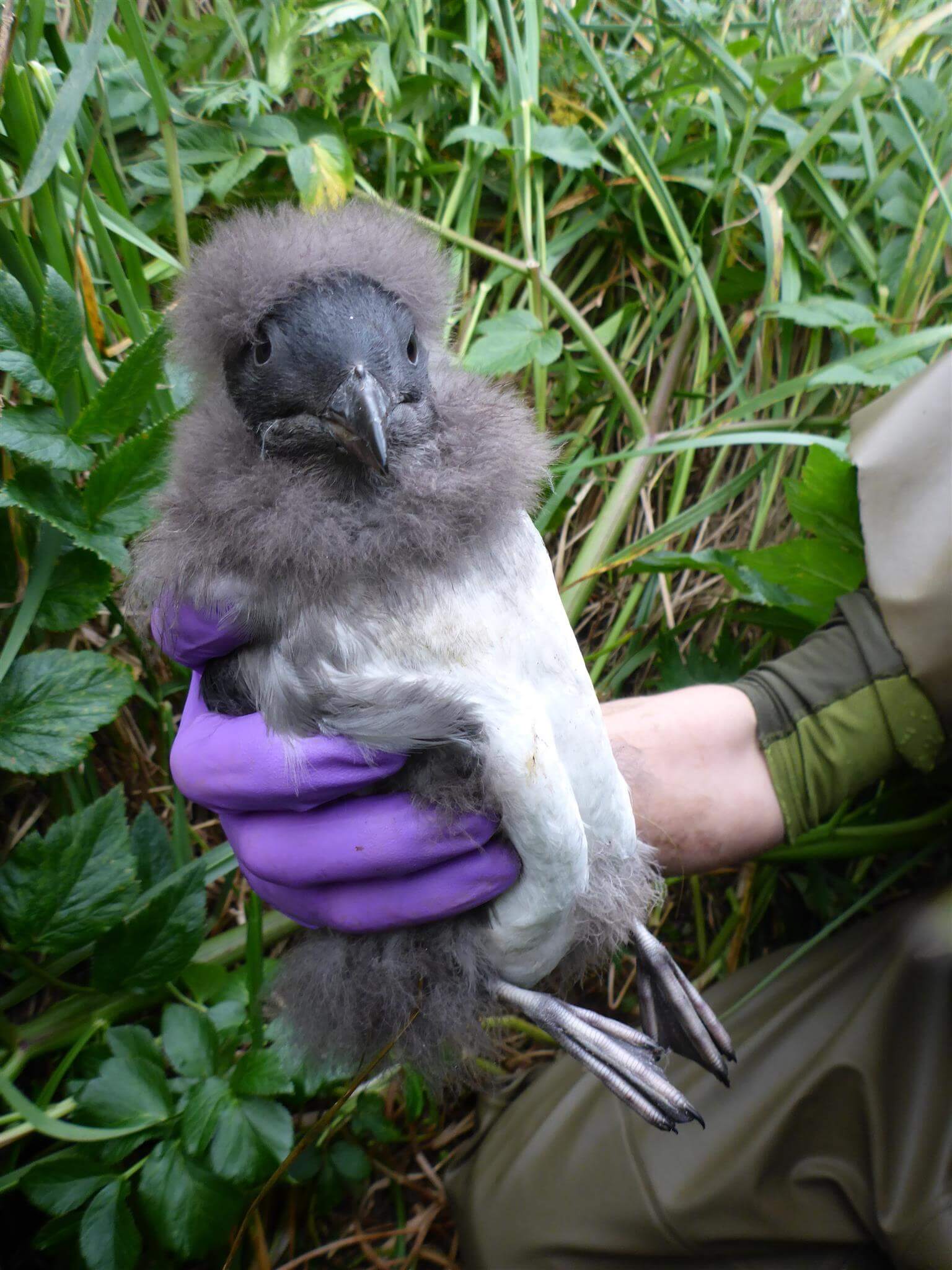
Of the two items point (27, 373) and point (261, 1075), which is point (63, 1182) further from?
point (27, 373)

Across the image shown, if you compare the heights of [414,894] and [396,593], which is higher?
[396,593]

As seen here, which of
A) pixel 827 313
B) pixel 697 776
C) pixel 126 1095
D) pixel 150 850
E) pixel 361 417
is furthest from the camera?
pixel 827 313

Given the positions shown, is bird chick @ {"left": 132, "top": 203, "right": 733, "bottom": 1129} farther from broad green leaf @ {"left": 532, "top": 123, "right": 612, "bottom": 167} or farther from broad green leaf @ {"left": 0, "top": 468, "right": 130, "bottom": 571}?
broad green leaf @ {"left": 532, "top": 123, "right": 612, "bottom": 167}

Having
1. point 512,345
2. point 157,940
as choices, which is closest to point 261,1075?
point 157,940

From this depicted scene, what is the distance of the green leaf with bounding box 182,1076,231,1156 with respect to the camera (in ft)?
3.00

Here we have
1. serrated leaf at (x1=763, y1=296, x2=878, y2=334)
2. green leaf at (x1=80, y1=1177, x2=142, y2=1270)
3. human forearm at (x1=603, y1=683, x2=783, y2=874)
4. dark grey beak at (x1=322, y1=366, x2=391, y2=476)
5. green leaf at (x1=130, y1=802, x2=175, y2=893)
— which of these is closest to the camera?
dark grey beak at (x1=322, y1=366, x2=391, y2=476)

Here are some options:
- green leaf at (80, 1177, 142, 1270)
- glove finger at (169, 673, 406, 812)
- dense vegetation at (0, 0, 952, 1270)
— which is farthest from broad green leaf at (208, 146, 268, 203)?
green leaf at (80, 1177, 142, 1270)

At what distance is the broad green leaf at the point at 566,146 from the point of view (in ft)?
4.53

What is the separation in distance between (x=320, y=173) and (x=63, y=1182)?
1260 millimetres

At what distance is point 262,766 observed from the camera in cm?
80

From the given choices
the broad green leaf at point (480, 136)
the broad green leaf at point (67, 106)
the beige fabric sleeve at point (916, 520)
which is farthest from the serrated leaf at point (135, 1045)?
the broad green leaf at point (480, 136)

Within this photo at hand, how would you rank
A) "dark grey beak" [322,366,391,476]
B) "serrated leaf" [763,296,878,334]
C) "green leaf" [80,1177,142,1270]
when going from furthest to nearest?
"serrated leaf" [763,296,878,334] → "green leaf" [80,1177,142,1270] → "dark grey beak" [322,366,391,476]

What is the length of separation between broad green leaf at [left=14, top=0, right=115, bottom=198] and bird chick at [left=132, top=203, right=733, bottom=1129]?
0.15 metres

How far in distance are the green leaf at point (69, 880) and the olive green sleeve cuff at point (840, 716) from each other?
848mm
